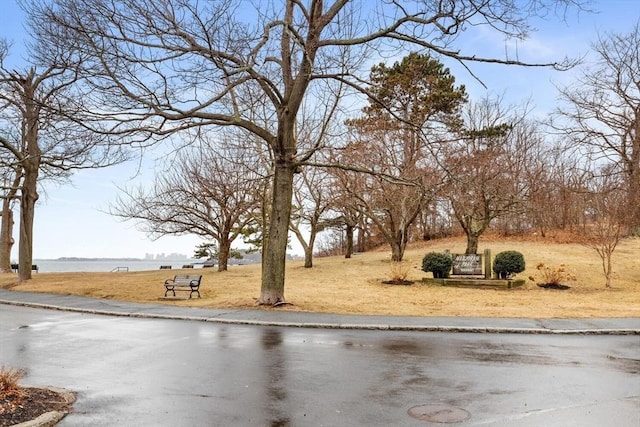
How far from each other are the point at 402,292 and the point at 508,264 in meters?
5.57

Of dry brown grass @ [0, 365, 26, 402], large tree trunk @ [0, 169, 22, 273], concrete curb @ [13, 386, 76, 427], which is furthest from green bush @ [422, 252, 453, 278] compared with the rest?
large tree trunk @ [0, 169, 22, 273]

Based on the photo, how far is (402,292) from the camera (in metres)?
22.3

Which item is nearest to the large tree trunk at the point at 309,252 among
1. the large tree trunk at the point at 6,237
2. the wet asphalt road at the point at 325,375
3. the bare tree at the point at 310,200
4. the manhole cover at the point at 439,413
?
the bare tree at the point at 310,200

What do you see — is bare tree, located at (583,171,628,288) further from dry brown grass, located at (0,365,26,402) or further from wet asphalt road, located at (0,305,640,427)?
dry brown grass, located at (0,365,26,402)

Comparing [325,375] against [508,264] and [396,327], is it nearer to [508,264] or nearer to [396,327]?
[396,327]

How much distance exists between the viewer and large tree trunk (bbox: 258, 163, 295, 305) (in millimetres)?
17156

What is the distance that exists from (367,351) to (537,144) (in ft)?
Answer: 125

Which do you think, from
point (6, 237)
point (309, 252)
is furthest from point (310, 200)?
point (6, 237)

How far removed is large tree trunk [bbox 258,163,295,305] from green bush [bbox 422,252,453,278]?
402 inches

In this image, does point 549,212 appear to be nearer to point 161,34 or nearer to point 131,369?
point 161,34

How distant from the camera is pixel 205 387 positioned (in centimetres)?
732

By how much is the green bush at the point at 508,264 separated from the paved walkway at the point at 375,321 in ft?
32.2

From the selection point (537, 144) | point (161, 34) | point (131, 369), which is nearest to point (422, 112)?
point (537, 144)

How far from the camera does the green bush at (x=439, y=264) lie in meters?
25.1
